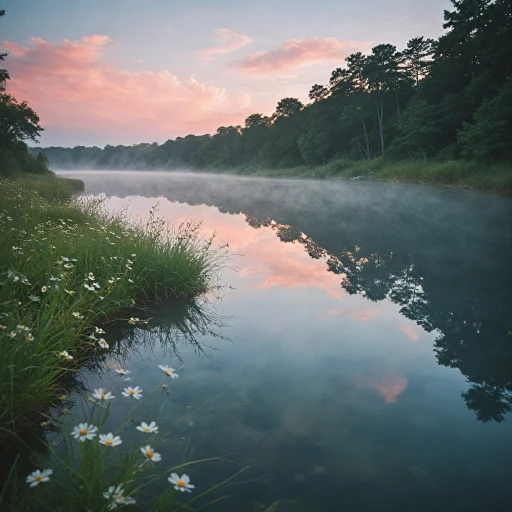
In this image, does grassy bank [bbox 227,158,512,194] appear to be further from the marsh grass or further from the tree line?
the tree line

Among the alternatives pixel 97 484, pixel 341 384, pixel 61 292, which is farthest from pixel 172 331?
pixel 97 484

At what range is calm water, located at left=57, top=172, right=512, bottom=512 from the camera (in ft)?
7.36

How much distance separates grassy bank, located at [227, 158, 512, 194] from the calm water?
48.6 ft

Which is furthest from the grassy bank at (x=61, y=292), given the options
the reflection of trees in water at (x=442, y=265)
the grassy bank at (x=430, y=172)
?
the grassy bank at (x=430, y=172)

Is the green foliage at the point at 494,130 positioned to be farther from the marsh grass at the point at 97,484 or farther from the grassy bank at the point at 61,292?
the marsh grass at the point at 97,484

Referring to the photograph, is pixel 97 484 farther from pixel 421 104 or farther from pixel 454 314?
pixel 421 104

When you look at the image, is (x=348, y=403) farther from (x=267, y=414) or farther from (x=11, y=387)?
(x=11, y=387)

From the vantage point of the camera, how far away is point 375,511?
A: 2.04m

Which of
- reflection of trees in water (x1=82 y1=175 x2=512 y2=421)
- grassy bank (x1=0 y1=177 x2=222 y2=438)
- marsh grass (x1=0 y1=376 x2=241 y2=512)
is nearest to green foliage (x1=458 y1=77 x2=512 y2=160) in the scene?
reflection of trees in water (x1=82 y1=175 x2=512 y2=421)

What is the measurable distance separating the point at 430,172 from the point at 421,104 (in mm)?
11366

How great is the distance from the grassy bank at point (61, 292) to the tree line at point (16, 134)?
101 ft

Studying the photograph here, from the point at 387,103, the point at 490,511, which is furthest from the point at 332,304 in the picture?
the point at 387,103

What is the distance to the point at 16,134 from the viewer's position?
42031 millimetres

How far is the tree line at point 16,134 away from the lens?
32.6 meters
